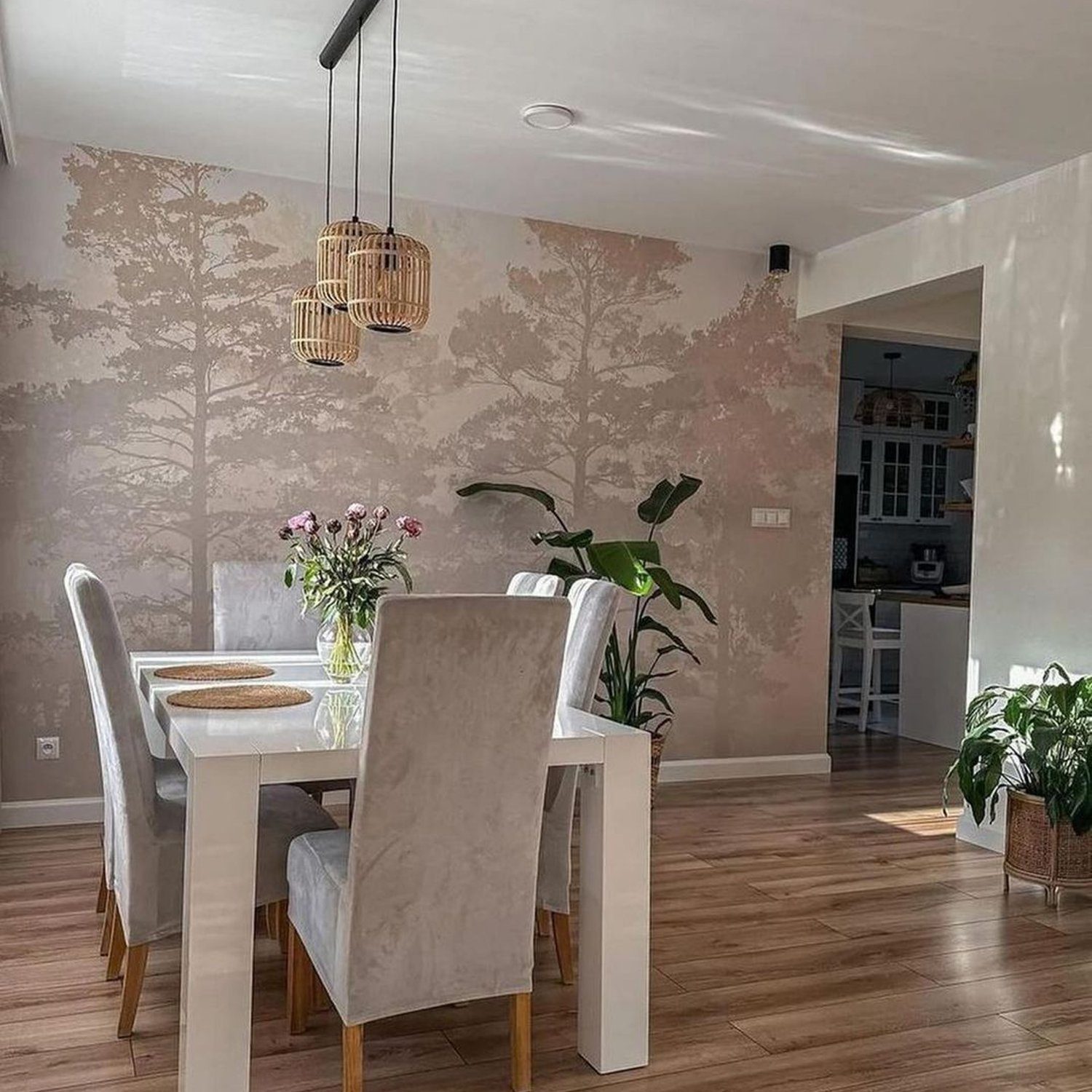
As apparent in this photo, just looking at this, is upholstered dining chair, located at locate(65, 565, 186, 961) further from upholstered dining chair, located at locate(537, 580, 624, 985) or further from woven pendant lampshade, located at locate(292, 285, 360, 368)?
woven pendant lampshade, located at locate(292, 285, 360, 368)

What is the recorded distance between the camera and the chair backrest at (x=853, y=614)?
7309 mm

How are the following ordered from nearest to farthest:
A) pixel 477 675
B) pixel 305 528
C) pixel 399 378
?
pixel 477 675
pixel 305 528
pixel 399 378

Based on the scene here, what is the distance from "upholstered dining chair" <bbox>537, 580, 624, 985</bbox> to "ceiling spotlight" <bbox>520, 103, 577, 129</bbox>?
1.72m

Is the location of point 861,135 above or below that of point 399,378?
above

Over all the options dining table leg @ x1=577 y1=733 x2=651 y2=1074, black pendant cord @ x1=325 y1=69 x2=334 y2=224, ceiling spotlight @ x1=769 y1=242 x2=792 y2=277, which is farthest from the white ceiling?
dining table leg @ x1=577 y1=733 x2=651 y2=1074

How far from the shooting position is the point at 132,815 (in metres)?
2.44

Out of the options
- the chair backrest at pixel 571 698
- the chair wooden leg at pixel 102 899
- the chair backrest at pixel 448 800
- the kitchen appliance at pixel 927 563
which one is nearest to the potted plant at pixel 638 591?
the chair backrest at pixel 571 698

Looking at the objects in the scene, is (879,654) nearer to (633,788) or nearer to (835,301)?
(835,301)

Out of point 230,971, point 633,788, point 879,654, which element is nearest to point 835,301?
point 879,654

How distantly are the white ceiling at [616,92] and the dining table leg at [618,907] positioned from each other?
205 centimetres

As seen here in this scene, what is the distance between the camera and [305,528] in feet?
10.2

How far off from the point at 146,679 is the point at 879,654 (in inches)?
218

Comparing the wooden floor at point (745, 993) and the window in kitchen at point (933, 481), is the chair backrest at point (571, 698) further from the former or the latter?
the window in kitchen at point (933, 481)

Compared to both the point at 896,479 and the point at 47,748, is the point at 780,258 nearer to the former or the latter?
the point at 47,748
